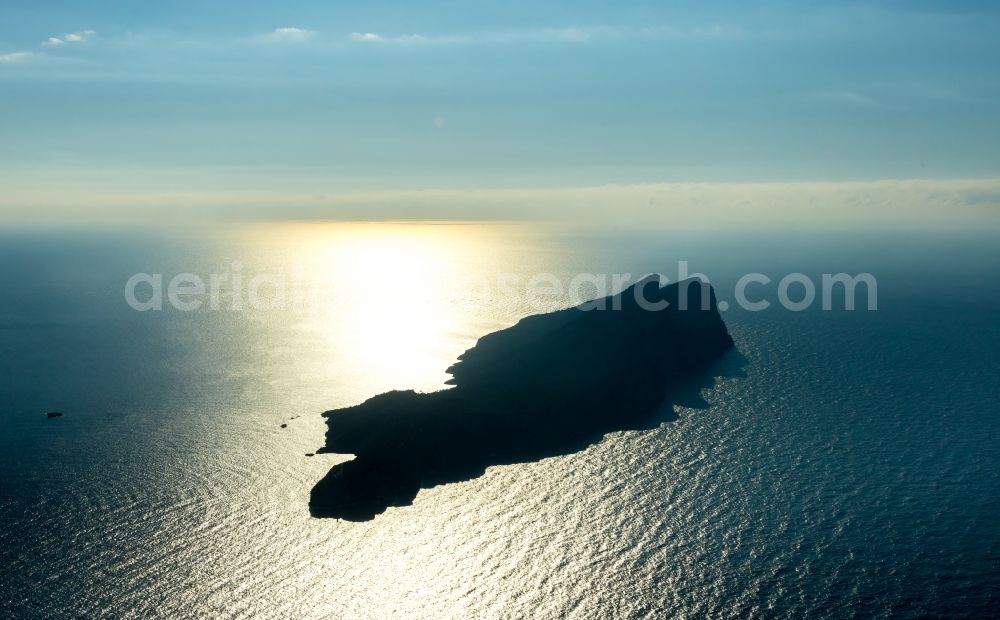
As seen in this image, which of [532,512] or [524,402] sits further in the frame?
[524,402]

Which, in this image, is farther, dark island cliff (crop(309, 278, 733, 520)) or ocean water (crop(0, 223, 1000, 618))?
dark island cliff (crop(309, 278, 733, 520))

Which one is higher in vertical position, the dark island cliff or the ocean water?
the dark island cliff

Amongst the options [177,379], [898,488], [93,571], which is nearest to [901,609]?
[898,488]

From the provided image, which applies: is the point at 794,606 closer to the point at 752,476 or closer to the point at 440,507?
the point at 752,476

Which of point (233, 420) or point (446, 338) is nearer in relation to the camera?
point (233, 420)

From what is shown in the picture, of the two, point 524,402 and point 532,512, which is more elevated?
point 524,402

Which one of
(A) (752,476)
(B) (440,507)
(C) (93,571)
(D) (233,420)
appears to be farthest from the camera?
(D) (233,420)

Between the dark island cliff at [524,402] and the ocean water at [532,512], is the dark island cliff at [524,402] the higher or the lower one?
the higher one

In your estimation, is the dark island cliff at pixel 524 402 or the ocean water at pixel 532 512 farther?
the dark island cliff at pixel 524 402
